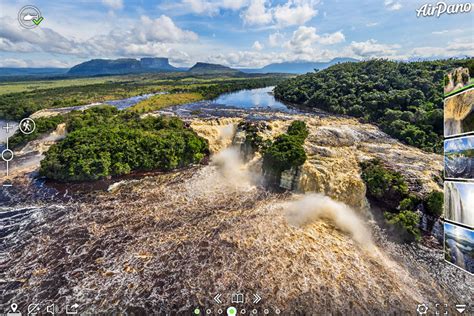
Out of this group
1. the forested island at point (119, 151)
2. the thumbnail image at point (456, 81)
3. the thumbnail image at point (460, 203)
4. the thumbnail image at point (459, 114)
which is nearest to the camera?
the thumbnail image at point (460, 203)

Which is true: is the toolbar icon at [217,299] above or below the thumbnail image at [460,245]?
below

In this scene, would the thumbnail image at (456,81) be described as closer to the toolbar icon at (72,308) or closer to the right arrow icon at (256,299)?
the right arrow icon at (256,299)

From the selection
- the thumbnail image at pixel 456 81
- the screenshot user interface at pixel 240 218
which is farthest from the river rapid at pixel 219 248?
the thumbnail image at pixel 456 81

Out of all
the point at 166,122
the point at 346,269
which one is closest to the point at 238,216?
the point at 346,269

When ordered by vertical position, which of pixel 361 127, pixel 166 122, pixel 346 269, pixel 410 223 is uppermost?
pixel 166 122

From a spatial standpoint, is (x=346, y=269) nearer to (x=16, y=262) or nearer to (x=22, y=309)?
(x=22, y=309)

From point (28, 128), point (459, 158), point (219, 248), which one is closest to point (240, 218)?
point (219, 248)
